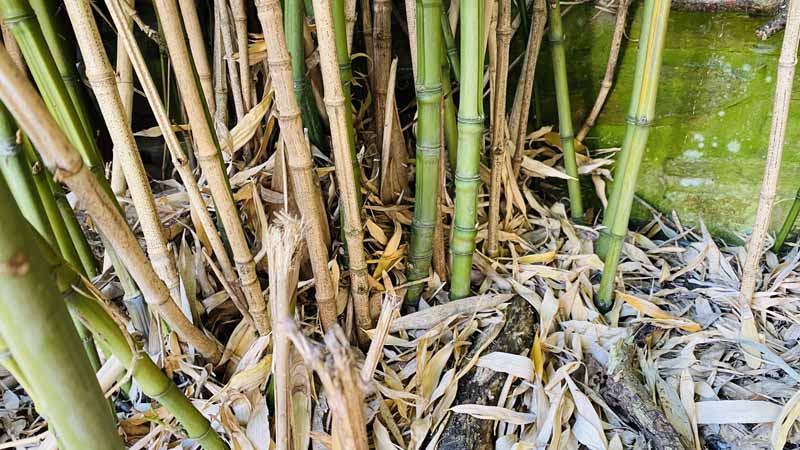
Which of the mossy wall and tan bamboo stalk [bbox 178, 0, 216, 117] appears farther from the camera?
the mossy wall

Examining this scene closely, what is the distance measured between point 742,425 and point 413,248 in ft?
1.57

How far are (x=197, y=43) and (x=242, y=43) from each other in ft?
0.19

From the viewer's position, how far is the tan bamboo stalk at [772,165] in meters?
0.72

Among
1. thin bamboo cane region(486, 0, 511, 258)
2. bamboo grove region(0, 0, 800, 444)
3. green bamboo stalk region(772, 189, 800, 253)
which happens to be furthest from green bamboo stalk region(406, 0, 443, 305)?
green bamboo stalk region(772, 189, 800, 253)

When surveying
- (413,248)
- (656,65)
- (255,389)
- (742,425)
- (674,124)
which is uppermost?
(656,65)

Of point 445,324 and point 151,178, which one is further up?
point 151,178

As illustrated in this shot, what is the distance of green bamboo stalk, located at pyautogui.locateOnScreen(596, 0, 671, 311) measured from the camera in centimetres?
70

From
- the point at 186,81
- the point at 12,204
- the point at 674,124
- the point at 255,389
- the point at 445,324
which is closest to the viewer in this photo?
the point at 12,204

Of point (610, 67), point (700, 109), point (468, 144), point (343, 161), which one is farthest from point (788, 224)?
point (343, 161)

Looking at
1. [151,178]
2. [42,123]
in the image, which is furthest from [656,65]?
[151,178]

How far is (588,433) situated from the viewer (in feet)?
2.29

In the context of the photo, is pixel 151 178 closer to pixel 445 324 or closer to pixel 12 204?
pixel 445 324

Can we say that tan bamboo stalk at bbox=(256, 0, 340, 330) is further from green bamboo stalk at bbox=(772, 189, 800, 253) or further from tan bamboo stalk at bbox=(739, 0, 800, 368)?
green bamboo stalk at bbox=(772, 189, 800, 253)

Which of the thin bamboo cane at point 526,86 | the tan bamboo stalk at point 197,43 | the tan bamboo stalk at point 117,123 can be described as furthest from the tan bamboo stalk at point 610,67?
the tan bamboo stalk at point 117,123
